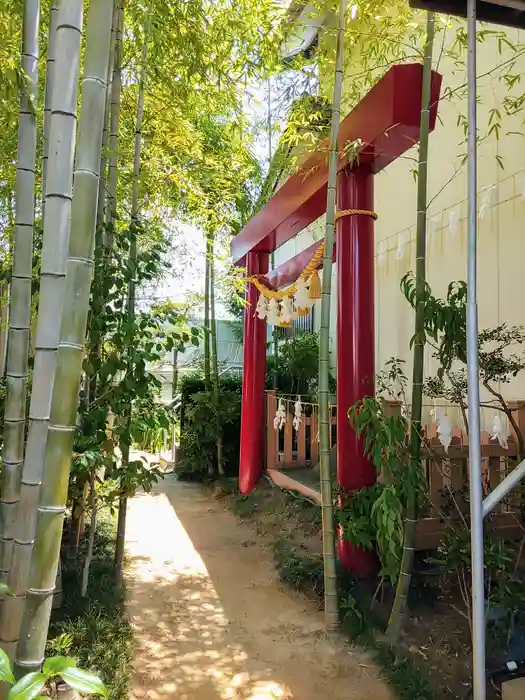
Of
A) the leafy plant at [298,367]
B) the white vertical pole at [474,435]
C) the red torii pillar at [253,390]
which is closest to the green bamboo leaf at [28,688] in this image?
the white vertical pole at [474,435]

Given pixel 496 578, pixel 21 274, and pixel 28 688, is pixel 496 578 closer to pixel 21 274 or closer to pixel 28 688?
pixel 28 688

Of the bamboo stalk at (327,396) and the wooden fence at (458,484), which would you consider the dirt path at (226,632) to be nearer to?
the bamboo stalk at (327,396)

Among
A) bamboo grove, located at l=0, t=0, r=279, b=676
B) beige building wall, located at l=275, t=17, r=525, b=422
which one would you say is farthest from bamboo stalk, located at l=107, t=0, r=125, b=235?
beige building wall, located at l=275, t=17, r=525, b=422

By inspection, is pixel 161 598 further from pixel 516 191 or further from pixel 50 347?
pixel 516 191

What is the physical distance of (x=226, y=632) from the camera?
8.05 ft

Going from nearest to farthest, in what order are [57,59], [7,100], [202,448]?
[57,59]
[7,100]
[202,448]

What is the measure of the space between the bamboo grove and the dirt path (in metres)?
0.43

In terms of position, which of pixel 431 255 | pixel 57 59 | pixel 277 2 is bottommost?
pixel 57 59

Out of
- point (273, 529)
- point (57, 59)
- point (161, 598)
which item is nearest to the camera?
point (57, 59)

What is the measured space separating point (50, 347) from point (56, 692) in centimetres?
120

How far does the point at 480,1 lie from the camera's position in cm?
121

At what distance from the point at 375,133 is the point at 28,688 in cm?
258

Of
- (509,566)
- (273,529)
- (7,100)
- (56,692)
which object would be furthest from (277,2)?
(273,529)

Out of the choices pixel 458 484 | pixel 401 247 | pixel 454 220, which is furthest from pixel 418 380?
pixel 401 247
